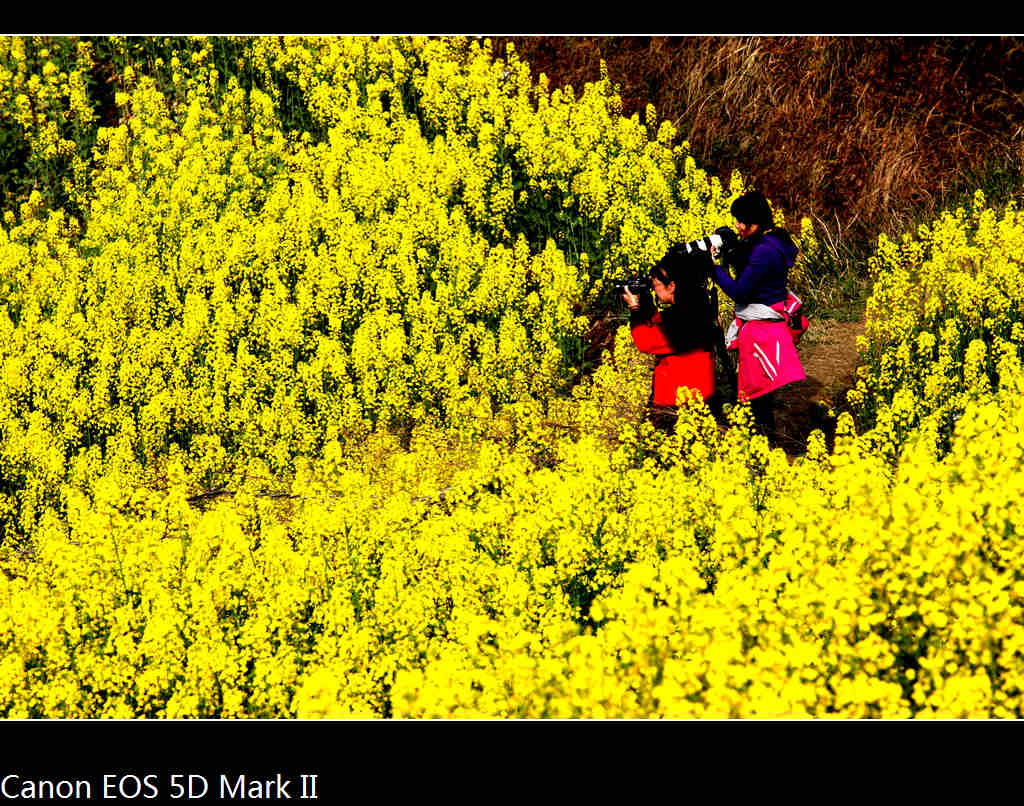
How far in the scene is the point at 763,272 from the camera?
7.35 m

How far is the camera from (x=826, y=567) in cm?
494

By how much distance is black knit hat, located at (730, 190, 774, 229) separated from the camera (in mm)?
7266

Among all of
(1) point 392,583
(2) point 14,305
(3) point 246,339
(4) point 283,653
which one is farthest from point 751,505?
(2) point 14,305

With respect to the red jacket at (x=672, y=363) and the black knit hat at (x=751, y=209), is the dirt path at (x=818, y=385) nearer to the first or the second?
the red jacket at (x=672, y=363)

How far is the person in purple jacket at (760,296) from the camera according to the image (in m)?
7.33

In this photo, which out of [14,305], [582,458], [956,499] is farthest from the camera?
[14,305]

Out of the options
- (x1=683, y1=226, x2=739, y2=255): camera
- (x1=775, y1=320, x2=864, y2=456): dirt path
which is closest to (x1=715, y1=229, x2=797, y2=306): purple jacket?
(x1=683, y1=226, x2=739, y2=255): camera

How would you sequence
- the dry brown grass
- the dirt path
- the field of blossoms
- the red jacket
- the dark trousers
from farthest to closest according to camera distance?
the dry brown grass → the dirt path → the dark trousers → the red jacket → the field of blossoms

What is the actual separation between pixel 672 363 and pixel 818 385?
2.08 meters

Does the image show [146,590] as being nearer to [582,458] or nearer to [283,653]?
[283,653]

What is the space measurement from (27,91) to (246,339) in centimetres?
663

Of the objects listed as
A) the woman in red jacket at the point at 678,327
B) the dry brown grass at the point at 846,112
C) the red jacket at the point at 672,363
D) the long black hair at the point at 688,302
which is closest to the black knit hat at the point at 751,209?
the long black hair at the point at 688,302

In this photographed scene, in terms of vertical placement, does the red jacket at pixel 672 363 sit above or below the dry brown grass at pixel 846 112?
below

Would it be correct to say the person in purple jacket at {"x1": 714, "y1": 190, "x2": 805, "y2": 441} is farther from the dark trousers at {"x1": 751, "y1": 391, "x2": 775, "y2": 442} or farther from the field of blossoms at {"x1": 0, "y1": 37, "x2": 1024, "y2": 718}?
the field of blossoms at {"x1": 0, "y1": 37, "x2": 1024, "y2": 718}
